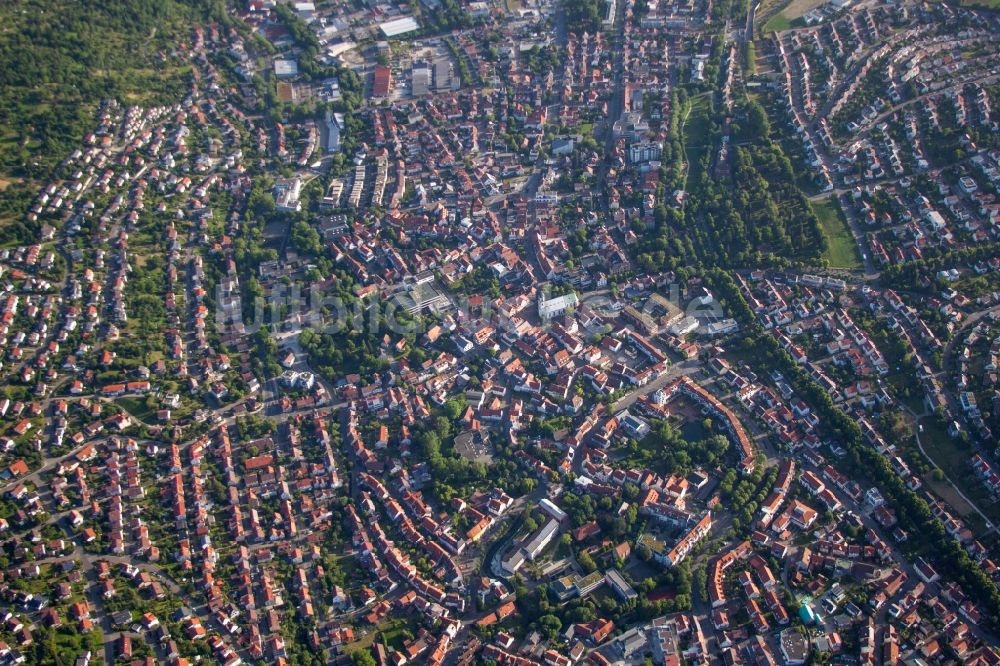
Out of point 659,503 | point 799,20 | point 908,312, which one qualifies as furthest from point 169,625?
point 799,20

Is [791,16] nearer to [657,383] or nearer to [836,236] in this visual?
[836,236]

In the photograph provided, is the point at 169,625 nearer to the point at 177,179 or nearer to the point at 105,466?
the point at 105,466

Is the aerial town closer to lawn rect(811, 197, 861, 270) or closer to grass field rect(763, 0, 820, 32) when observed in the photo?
lawn rect(811, 197, 861, 270)

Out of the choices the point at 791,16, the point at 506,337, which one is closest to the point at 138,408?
the point at 506,337

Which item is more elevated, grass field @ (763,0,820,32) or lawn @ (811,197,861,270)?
grass field @ (763,0,820,32)

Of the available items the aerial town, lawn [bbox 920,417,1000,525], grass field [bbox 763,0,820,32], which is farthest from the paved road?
grass field [bbox 763,0,820,32]
